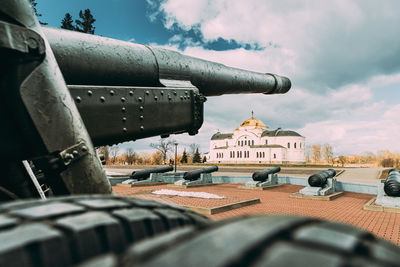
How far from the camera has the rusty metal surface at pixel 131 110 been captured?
218 centimetres

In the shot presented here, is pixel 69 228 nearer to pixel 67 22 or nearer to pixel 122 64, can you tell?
pixel 122 64

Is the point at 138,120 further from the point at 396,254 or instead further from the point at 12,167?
the point at 396,254

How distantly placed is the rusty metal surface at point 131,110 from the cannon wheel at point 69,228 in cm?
125

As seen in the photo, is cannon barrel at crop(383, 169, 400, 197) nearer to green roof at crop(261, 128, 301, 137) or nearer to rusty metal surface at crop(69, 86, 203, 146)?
rusty metal surface at crop(69, 86, 203, 146)

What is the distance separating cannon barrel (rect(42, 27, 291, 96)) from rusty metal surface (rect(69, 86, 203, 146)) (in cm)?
22

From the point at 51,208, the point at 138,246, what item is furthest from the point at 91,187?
the point at 138,246

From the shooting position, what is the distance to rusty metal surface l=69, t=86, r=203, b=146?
2.18 meters

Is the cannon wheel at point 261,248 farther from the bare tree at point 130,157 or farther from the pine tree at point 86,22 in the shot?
the bare tree at point 130,157

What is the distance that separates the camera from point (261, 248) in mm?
599

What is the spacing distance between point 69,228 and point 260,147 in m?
74.1

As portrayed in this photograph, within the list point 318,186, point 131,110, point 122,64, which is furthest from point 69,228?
point 318,186

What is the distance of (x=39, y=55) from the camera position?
5.48 feet

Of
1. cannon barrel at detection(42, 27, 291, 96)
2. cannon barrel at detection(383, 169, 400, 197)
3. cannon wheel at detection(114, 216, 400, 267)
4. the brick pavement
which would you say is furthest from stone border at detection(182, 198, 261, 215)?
cannon wheel at detection(114, 216, 400, 267)

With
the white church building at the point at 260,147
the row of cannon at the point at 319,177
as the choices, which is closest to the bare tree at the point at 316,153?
the white church building at the point at 260,147
